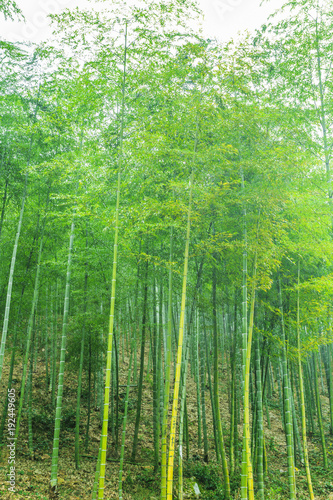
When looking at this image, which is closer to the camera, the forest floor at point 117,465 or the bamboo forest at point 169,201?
the bamboo forest at point 169,201

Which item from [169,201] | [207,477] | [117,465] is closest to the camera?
[169,201]

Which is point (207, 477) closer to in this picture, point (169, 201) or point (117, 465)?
point (117, 465)

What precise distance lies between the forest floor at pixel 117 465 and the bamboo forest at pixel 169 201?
5 cm

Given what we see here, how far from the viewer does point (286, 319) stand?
6508 mm

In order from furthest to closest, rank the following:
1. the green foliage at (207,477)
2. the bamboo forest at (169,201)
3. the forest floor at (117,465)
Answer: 1. the green foliage at (207,477)
2. the forest floor at (117,465)
3. the bamboo forest at (169,201)

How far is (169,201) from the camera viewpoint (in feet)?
15.0

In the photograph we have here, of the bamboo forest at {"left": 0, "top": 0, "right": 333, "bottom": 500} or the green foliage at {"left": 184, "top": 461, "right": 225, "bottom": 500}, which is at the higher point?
the bamboo forest at {"left": 0, "top": 0, "right": 333, "bottom": 500}

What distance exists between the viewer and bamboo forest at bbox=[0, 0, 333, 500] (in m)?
4.77

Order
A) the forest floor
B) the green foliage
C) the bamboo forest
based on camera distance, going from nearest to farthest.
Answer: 1. the bamboo forest
2. the forest floor
3. the green foliage

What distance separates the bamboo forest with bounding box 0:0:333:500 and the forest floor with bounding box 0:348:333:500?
5 centimetres

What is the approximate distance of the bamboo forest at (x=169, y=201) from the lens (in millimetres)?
4770

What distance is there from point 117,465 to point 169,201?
6308 mm

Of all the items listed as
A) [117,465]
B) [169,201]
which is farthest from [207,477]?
[169,201]

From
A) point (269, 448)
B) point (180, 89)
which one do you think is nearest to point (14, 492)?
point (180, 89)
